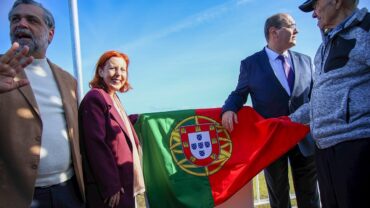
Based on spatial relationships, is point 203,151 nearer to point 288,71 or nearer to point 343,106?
point 288,71

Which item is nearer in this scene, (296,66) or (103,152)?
(103,152)

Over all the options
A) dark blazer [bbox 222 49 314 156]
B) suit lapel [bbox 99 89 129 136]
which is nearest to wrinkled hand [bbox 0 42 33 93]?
suit lapel [bbox 99 89 129 136]

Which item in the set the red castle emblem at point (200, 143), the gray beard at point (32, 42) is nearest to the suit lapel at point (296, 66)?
the red castle emblem at point (200, 143)

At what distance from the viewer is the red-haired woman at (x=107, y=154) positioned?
220 centimetres

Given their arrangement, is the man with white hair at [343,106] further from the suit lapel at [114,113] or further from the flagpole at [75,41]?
the flagpole at [75,41]

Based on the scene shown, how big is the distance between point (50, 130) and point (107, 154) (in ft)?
1.46

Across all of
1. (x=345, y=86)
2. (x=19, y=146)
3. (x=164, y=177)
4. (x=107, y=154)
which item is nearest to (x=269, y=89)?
(x=345, y=86)

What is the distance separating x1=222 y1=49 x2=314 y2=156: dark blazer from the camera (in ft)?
9.74

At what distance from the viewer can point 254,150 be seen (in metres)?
3.01

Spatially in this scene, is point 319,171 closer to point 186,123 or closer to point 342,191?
point 342,191

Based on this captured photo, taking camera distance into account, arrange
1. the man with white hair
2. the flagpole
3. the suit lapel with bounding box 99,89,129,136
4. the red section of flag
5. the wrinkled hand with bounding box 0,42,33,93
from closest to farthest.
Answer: the wrinkled hand with bounding box 0,42,33,93
the man with white hair
the suit lapel with bounding box 99,89,129,136
the red section of flag
the flagpole

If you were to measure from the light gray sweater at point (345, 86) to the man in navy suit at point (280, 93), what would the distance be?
2.79 feet

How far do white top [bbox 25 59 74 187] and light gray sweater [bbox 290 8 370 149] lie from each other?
66.8 inches

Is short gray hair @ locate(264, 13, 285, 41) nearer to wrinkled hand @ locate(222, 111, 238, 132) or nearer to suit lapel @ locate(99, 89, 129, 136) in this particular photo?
wrinkled hand @ locate(222, 111, 238, 132)
